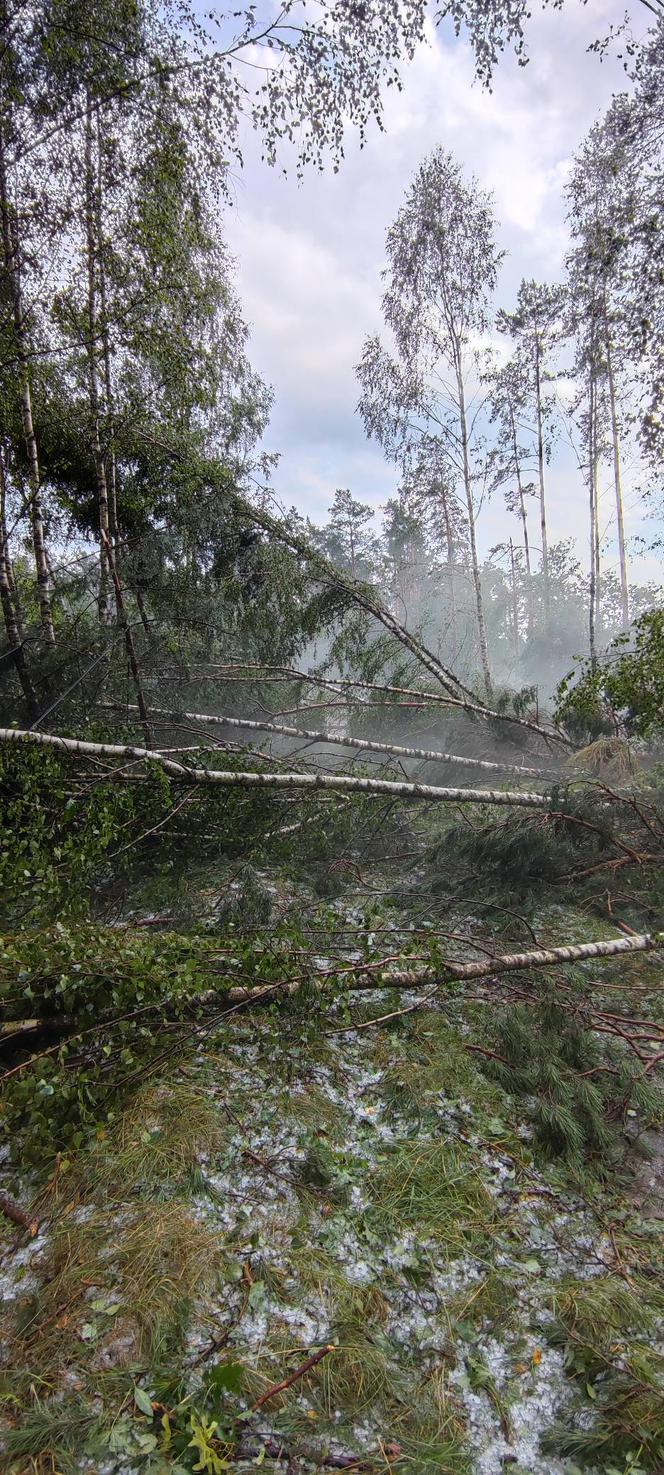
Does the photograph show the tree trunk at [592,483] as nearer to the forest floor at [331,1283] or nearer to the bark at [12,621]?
the bark at [12,621]

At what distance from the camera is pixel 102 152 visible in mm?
5590

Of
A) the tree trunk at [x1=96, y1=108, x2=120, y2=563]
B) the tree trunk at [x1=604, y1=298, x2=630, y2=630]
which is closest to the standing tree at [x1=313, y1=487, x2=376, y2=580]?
the tree trunk at [x1=604, y1=298, x2=630, y2=630]

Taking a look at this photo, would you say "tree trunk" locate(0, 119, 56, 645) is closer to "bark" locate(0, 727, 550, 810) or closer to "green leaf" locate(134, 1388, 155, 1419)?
"bark" locate(0, 727, 550, 810)

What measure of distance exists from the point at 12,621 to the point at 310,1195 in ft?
19.5

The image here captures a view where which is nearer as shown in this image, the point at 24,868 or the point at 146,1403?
the point at 146,1403

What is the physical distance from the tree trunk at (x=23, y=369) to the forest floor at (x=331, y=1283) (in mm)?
4328

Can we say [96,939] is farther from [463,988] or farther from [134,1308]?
[463,988]

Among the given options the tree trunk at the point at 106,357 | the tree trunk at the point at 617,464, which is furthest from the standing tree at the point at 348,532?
the tree trunk at the point at 106,357

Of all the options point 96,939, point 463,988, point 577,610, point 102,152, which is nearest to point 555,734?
point 463,988

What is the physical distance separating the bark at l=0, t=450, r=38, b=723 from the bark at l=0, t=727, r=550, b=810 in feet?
4.18

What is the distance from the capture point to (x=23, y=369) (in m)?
5.55

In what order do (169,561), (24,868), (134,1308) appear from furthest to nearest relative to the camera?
1. (169,561)
2. (24,868)
3. (134,1308)

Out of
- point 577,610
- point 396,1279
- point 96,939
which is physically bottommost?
point 396,1279

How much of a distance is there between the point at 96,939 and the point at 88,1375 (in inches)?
59.7
